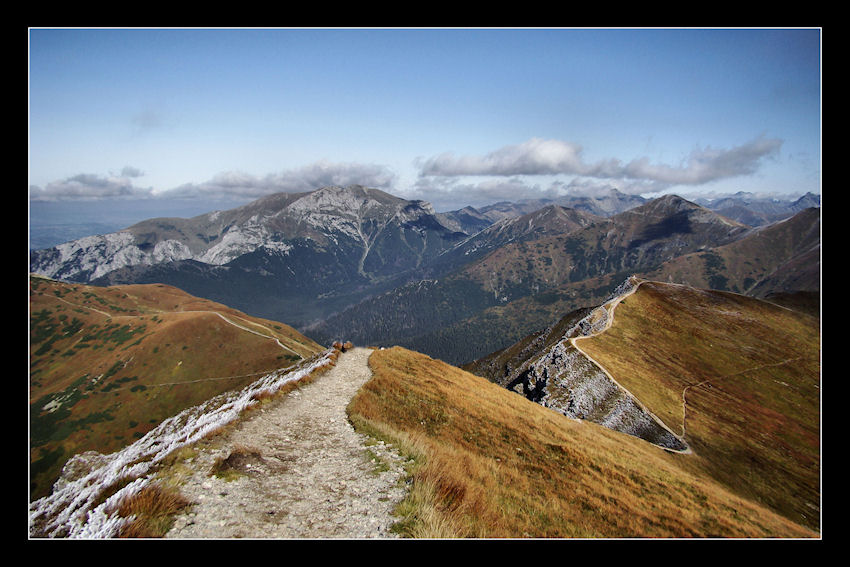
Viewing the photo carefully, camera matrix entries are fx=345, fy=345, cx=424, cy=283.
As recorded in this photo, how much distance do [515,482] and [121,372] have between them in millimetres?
Result: 159056

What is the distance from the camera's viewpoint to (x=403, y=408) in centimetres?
1977

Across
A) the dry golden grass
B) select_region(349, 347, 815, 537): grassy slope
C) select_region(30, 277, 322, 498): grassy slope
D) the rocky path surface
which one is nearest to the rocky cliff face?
select_region(349, 347, 815, 537): grassy slope

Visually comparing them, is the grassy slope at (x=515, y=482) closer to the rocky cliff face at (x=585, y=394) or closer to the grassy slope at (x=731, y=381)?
the rocky cliff face at (x=585, y=394)

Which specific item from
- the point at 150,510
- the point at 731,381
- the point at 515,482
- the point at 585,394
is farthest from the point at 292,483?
the point at 731,381

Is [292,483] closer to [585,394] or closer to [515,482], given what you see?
[515,482]

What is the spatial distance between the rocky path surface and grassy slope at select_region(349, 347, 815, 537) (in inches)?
40.8

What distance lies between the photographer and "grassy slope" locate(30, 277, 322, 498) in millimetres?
99375

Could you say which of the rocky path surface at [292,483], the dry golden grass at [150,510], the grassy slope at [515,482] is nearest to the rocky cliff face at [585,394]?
the grassy slope at [515,482]

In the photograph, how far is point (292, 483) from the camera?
10.2 metres

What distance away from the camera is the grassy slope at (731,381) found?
132 feet

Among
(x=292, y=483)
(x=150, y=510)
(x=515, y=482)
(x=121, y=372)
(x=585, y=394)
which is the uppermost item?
(x=150, y=510)

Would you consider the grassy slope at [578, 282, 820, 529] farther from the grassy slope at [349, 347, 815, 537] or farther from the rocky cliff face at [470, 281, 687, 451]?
the grassy slope at [349, 347, 815, 537]
